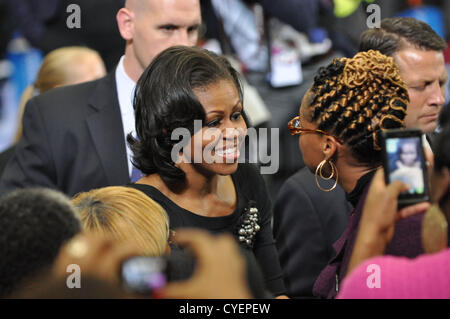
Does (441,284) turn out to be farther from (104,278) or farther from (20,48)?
(20,48)

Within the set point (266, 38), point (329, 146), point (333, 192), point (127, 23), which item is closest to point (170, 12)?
point (127, 23)

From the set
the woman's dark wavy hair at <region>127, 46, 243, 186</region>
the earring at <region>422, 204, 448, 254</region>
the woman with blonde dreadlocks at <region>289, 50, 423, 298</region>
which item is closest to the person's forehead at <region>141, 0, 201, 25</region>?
the woman's dark wavy hair at <region>127, 46, 243, 186</region>

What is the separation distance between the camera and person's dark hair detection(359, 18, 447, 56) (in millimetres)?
2621

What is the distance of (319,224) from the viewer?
2.69 metres

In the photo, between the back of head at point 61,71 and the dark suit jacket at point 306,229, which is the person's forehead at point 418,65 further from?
the back of head at point 61,71

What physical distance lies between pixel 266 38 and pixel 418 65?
220 cm

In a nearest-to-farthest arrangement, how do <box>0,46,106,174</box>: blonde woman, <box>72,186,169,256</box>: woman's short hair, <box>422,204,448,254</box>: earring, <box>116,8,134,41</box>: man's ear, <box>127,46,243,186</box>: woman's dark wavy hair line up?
<box>422,204,448,254</box>: earring, <box>72,186,169,256</box>: woman's short hair, <box>127,46,243,186</box>: woman's dark wavy hair, <box>116,8,134,41</box>: man's ear, <box>0,46,106,174</box>: blonde woman

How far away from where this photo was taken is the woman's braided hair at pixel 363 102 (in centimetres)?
187

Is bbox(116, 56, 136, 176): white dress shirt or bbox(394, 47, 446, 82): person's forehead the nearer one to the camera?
bbox(394, 47, 446, 82): person's forehead

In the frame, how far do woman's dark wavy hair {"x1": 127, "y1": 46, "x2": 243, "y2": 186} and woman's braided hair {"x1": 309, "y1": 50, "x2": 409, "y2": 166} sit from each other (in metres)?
0.39

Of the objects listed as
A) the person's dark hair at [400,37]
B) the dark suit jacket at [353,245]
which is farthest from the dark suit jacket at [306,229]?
the dark suit jacket at [353,245]

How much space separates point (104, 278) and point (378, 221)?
2.09 ft

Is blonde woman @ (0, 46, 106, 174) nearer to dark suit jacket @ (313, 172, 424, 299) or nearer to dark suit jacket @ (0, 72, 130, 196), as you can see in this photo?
dark suit jacket @ (0, 72, 130, 196)

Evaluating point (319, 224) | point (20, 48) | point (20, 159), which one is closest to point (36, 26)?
point (20, 48)
